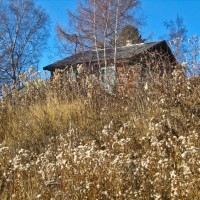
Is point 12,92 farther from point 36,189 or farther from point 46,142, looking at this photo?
point 36,189

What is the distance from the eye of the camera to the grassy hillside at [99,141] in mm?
2955

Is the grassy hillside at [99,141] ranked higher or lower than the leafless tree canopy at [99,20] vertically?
lower

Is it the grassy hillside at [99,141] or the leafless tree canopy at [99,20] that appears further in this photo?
the leafless tree canopy at [99,20]

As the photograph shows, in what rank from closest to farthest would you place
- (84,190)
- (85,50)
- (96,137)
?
1. (84,190)
2. (96,137)
3. (85,50)

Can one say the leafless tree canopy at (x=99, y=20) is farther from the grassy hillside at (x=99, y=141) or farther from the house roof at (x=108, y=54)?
the grassy hillside at (x=99, y=141)

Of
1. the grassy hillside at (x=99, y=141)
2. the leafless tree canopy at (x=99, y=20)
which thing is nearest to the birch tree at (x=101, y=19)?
the leafless tree canopy at (x=99, y=20)

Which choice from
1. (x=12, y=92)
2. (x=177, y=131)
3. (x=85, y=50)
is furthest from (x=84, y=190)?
(x=85, y=50)

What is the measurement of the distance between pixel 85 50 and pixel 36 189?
70.3 ft

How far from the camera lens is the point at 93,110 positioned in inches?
237

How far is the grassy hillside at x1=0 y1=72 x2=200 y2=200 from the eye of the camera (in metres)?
2.96

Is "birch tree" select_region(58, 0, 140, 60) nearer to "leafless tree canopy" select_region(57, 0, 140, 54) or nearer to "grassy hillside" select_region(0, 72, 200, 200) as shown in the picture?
"leafless tree canopy" select_region(57, 0, 140, 54)

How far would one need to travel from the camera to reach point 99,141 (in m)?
4.81

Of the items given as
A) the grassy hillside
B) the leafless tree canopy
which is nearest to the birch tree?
the leafless tree canopy

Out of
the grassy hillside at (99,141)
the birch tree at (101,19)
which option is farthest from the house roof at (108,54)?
the grassy hillside at (99,141)
